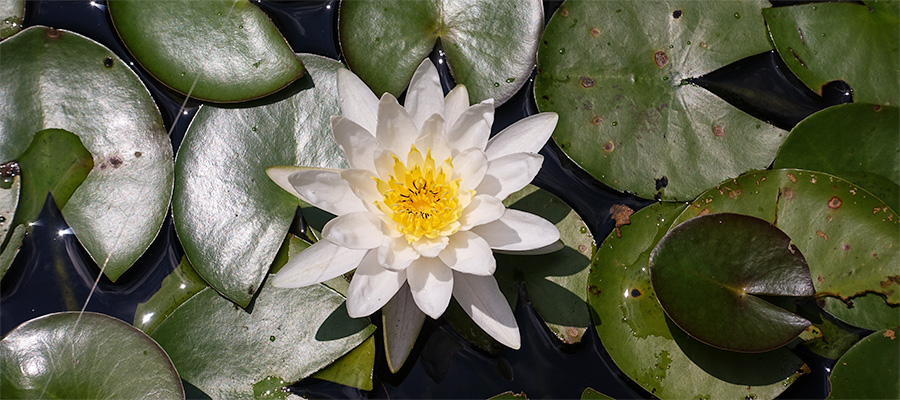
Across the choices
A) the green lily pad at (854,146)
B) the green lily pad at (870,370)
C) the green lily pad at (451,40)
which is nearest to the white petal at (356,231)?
the green lily pad at (451,40)

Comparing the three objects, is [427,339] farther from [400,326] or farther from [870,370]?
[870,370]

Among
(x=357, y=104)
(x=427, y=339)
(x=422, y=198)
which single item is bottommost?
(x=427, y=339)

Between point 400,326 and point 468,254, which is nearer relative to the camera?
point 468,254

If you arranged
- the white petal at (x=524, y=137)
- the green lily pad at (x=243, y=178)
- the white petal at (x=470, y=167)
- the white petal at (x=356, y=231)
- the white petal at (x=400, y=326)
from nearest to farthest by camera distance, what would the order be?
1. the white petal at (x=356, y=231)
2. the white petal at (x=470, y=167)
3. the white petal at (x=524, y=137)
4. the white petal at (x=400, y=326)
5. the green lily pad at (x=243, y=178)

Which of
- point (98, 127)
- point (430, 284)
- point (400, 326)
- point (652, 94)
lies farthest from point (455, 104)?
point (98, 127)

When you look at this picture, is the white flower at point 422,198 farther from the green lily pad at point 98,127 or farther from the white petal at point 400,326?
the green lily pad at point 98,127

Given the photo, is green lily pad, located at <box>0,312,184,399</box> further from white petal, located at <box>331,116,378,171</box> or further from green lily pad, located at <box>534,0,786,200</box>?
green lily pad, located at <box>534,0,786,200</box>

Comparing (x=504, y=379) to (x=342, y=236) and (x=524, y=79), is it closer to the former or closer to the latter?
(x=342, y=236)
